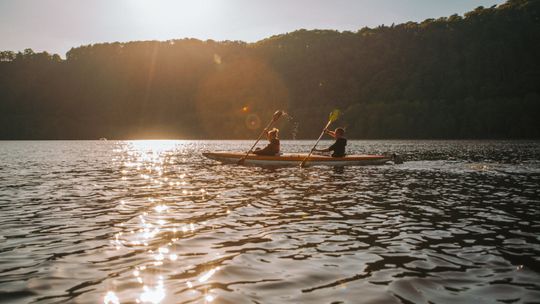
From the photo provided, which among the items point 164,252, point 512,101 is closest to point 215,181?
point 164,252

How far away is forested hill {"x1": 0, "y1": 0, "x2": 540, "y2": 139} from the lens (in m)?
117

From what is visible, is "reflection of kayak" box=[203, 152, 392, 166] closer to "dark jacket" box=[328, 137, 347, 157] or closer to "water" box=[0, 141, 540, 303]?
"dark jacket" box=[328, 137, 347, 157]

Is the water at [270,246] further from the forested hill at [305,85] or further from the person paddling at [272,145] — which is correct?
the forested hill at [305,85]

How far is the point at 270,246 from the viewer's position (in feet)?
26.0

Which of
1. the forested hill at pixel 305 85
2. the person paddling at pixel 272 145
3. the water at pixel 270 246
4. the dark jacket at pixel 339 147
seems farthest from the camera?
the forested hill at pixel 305 85

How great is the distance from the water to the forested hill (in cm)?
10644

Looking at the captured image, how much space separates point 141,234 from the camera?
8.92 meters

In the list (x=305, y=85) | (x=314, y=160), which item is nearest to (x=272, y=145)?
(x=314, y=160)

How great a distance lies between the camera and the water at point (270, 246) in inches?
226

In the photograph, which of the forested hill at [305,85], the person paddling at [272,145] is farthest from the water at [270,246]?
the forested hill at [305,85]

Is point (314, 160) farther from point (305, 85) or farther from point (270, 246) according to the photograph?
point (305, 85)

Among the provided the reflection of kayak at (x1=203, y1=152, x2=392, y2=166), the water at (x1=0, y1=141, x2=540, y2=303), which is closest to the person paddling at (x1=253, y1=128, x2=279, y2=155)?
the reflection of kayak at (x1=203, y1=152, x2=392, y2=166)

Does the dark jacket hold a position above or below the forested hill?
below

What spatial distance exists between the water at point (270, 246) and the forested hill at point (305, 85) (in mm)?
106436
